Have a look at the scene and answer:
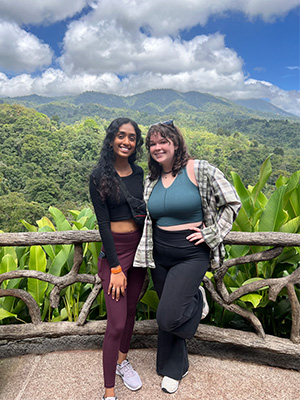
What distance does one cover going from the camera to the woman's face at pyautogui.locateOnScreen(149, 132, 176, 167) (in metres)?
1.36

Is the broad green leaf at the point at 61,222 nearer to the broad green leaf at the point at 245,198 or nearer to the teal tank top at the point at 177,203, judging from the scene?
the teal tank top at the point at 177,203

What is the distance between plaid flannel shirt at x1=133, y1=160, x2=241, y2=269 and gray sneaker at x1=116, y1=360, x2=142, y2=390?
21.3 inches

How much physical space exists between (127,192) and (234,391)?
3.40ft

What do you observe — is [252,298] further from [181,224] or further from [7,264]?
[7,264]

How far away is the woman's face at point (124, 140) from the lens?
4.48ft

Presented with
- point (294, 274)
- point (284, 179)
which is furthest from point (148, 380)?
point (284, 179)

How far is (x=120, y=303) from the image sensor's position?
4.46 ft

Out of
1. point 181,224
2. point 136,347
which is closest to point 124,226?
point 181,224

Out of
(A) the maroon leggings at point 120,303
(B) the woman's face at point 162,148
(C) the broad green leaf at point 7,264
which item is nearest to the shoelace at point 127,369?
(A) the maroon leggings at point 120,303

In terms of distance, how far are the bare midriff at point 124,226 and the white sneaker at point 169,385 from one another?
28.4 inches

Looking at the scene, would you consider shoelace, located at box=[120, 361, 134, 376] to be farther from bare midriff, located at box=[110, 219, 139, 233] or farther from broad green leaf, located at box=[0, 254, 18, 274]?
broad green leaf, located at box=[0, 254, 18, 274]

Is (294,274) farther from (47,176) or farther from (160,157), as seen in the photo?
(47,176)

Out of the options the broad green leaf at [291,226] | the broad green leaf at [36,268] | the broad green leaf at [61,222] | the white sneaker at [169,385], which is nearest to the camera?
the white sneaker at [169,385]

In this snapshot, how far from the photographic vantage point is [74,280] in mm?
1669
